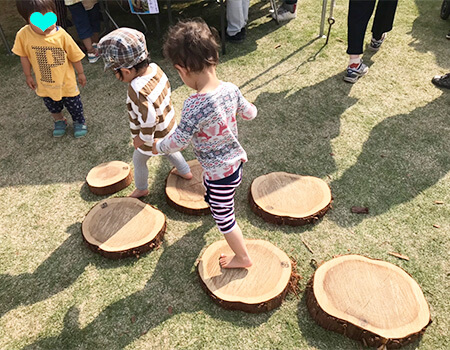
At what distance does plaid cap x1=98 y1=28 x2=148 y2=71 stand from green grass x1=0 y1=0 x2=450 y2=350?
125cm

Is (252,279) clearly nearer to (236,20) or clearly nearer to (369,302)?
(369,302)

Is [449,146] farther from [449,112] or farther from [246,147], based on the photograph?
[246,147]

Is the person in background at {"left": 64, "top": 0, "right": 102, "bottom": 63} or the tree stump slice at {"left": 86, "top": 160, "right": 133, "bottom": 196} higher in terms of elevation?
the person in background at {"left": 64, "top": 0, "right": 102, "bottom": 63}

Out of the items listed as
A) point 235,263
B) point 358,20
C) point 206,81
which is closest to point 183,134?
point 206,81

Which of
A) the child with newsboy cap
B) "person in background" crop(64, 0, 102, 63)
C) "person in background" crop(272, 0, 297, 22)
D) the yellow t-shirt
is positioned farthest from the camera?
"person in background" crop(272, 0, 297, 22)

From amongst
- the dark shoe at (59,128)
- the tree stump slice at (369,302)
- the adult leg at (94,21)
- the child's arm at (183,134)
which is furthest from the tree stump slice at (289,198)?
the adult leg at (94,21)

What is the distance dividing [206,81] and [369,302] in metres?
1.57

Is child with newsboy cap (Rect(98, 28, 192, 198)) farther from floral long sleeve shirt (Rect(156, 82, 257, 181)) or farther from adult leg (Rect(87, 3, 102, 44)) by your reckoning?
adult leg (Rect(87, 3, 102, 44))

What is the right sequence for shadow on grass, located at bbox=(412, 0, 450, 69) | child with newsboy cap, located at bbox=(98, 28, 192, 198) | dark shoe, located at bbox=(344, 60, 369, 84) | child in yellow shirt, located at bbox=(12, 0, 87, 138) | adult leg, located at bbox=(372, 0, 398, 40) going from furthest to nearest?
shadow on grass, located at bbox=(412, 0, 450, 69)
adult leg, located at bbox=(372, 0, 398, 40)
dark shoe, located at bbox=(344, 60, 369, 84)
child in yellow shirt, located at bbox=(12, 0, 87, 138)
child with newsboy cap, located at bbox=(98, 28, 192, 198)

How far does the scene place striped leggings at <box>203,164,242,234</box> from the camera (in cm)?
224

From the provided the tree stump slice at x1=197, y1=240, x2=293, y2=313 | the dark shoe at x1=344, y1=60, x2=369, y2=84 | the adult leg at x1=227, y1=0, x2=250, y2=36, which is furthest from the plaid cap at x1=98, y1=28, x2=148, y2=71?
the adult leg at x1=227, y1=0, x2=250, y2=36

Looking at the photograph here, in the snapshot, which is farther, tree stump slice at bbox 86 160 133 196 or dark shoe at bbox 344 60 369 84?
dark shoe at bbox 344 60 369 84

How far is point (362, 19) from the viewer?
414 cm

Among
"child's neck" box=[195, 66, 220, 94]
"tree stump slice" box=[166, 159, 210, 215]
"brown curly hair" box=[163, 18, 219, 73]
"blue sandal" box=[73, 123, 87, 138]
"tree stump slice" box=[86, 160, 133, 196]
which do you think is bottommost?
"tree stump slice" box=[166, 159, 210, 215]
